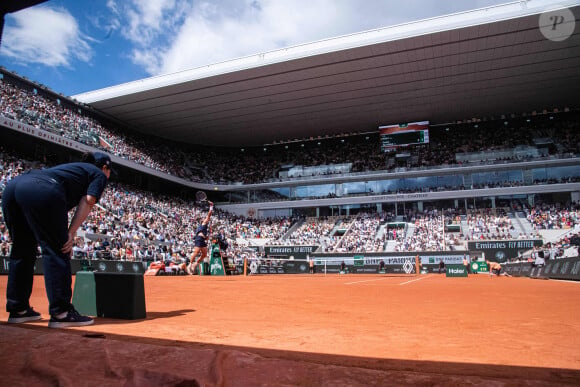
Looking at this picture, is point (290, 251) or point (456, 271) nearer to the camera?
point (456, 271)

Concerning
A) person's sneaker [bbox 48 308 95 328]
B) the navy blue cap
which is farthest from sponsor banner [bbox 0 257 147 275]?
person's sneaker [bbox 48 308 95 328]

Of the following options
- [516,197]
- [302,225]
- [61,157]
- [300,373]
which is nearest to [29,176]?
[300,373]

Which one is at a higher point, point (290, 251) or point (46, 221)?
point (46, 221)

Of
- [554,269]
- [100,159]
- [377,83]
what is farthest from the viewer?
[377,83]

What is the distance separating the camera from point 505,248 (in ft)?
102

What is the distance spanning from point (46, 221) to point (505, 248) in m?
33.5

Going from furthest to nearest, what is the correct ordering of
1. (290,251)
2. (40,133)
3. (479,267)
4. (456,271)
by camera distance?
1. (290,251)
2. (40,133)
3. (479,267)
4. (456,271)

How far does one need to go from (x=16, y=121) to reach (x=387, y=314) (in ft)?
106

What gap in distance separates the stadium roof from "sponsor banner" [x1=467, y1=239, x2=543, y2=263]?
15.0 meters

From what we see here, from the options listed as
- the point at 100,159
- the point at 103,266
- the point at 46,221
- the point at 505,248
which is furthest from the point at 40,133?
the point at 505,248

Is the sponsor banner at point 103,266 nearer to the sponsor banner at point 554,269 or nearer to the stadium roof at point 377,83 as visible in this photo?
the sponsor banner at point 554,269

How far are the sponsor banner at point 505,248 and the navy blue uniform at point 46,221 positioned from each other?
32717 millimetres

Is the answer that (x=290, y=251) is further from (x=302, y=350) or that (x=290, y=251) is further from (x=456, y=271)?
(x=302, y=350)

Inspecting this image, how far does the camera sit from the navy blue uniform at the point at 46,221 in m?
3.73
